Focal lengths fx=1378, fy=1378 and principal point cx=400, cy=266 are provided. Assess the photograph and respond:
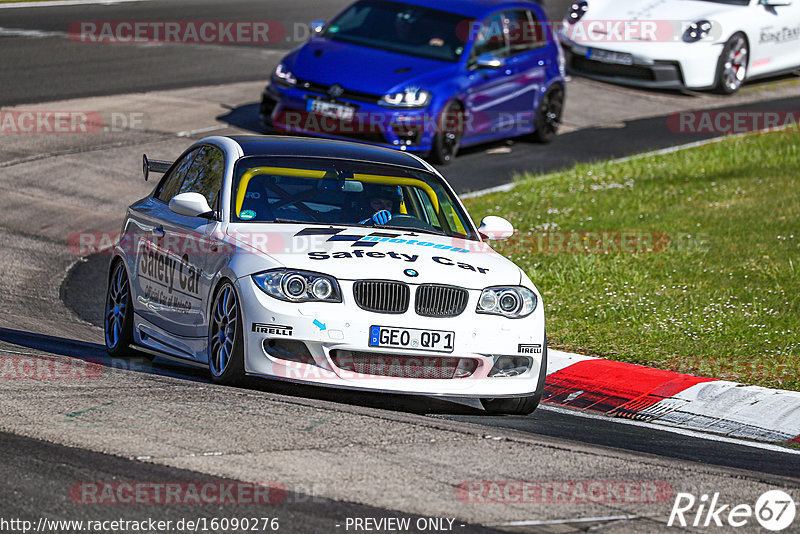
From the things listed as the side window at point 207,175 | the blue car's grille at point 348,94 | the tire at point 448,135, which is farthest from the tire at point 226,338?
the tire at point 448,135

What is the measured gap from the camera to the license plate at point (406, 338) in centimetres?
744

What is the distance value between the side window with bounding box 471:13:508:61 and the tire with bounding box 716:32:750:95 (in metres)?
5.55

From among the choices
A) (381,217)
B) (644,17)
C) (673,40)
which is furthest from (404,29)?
(381,217)

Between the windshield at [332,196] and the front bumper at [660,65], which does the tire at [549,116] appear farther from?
the windshield at [332,196]

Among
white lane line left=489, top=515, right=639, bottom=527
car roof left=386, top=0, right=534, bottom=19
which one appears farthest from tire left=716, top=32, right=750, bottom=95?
white lane line left=489, top=515, right=639, bottom=527

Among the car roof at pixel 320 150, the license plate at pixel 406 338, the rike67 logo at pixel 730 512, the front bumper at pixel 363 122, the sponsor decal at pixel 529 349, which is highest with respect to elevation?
the car roof at pixel 320 150

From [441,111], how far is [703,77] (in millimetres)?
7321

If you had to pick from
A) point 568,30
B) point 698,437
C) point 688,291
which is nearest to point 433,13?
point 568,30

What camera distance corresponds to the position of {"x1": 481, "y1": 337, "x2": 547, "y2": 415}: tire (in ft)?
26.2

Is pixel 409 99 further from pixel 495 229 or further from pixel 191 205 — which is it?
pixel 191 205

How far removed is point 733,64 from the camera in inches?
894

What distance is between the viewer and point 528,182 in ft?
54.3

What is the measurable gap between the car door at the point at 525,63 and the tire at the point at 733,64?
4.57m

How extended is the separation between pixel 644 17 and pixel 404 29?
236 inches
